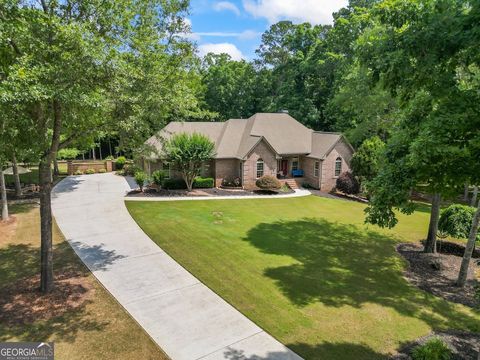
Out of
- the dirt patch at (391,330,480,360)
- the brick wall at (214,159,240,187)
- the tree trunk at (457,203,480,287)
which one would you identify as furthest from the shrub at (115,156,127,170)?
the dirt patch at (391,330,480,360)

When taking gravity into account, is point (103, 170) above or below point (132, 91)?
below

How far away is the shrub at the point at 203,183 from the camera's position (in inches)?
1149

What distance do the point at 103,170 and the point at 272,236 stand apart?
1100 inches

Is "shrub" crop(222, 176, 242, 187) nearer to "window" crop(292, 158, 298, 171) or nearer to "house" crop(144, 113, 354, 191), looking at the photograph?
"house" crop(144, 113, 354, 191)

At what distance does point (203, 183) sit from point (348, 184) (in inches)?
532

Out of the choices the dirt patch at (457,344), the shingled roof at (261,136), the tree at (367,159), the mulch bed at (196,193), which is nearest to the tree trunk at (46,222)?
the dirt patch at (457,344)

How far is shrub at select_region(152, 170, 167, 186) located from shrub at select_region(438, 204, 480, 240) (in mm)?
20857

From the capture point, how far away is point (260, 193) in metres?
29.2

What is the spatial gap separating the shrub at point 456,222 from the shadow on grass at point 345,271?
3.12 metres

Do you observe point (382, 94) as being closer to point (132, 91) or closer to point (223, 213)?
point (223, 213)

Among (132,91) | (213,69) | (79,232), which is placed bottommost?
(79,232)

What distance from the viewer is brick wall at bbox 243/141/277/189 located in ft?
97.8

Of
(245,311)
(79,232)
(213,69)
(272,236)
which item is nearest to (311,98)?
(213,69)

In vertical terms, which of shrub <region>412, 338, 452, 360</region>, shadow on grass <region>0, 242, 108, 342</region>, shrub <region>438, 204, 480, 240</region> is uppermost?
shrub <region>438, 204, 480, 240</region>
